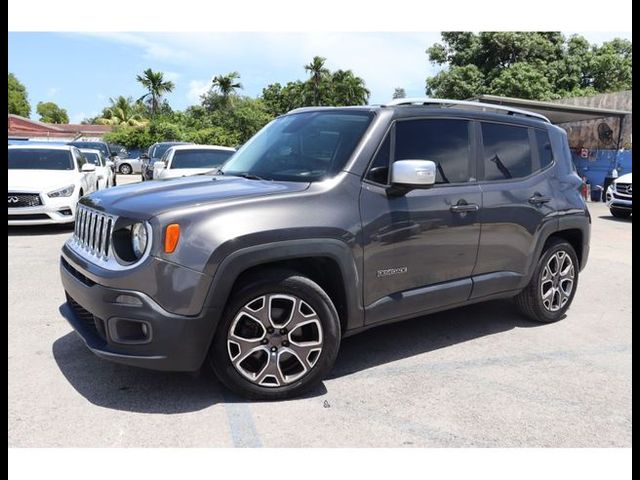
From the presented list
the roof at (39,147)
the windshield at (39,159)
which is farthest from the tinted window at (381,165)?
the roof at (39,147)

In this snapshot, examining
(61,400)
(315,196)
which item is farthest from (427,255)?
(61,400)

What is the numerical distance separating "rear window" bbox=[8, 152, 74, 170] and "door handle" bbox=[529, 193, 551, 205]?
8870 millimetres

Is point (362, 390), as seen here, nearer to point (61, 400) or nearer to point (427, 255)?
point (427, 255)

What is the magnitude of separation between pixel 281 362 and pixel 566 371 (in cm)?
206

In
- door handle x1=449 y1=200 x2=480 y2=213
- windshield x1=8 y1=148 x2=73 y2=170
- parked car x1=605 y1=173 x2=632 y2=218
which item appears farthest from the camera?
parked car x1=605 y1=173 x2=632 y2=218

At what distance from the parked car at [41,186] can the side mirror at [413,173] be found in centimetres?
663

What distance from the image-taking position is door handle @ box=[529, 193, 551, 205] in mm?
4762

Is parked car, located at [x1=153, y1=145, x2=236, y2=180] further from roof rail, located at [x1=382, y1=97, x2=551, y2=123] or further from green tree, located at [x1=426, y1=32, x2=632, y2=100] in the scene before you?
green tree, located at [x1=426, y1=32, x2=632, y2=100]

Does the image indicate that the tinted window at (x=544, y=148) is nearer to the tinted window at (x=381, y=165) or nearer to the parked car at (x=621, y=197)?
the tinted window at (x=381, y=165)

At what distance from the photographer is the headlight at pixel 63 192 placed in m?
9.53

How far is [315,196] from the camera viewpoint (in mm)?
3527

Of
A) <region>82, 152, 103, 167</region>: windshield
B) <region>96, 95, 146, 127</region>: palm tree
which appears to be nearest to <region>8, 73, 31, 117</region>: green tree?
<region>96, 95, 146, 127</region>: palm tree

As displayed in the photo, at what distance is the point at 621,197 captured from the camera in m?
13.6

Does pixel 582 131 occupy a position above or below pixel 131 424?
above
